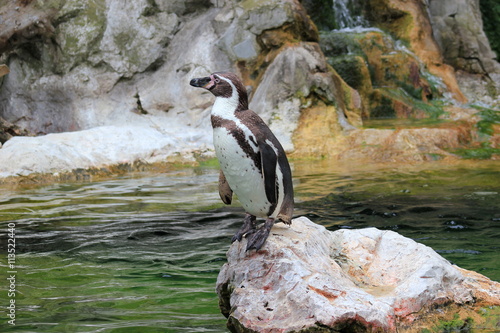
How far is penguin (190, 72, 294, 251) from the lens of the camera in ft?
10.8

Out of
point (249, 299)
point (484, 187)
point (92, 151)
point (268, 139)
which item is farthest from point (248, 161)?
point (92, 151)

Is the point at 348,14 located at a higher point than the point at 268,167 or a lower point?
lower

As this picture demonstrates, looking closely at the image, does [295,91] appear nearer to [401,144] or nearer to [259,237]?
[401,144]

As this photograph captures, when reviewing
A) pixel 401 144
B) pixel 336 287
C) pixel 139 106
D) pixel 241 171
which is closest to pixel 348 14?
pixel 139 106

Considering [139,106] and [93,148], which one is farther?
[139,106]

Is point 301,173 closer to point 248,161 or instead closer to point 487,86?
point 248,161

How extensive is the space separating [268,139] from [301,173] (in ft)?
19.8

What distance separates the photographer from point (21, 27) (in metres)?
12.3

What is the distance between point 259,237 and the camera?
10.7 ft

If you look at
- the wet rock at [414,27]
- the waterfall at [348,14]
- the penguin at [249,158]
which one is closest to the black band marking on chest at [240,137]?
the penguin at [249,158]

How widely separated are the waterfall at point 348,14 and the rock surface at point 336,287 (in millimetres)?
13481

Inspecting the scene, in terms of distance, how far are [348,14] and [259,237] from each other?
14.3m

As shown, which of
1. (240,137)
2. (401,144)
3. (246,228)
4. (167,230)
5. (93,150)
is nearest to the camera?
(240,137)

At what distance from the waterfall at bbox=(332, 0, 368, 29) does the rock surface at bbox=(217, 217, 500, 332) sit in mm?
13481
